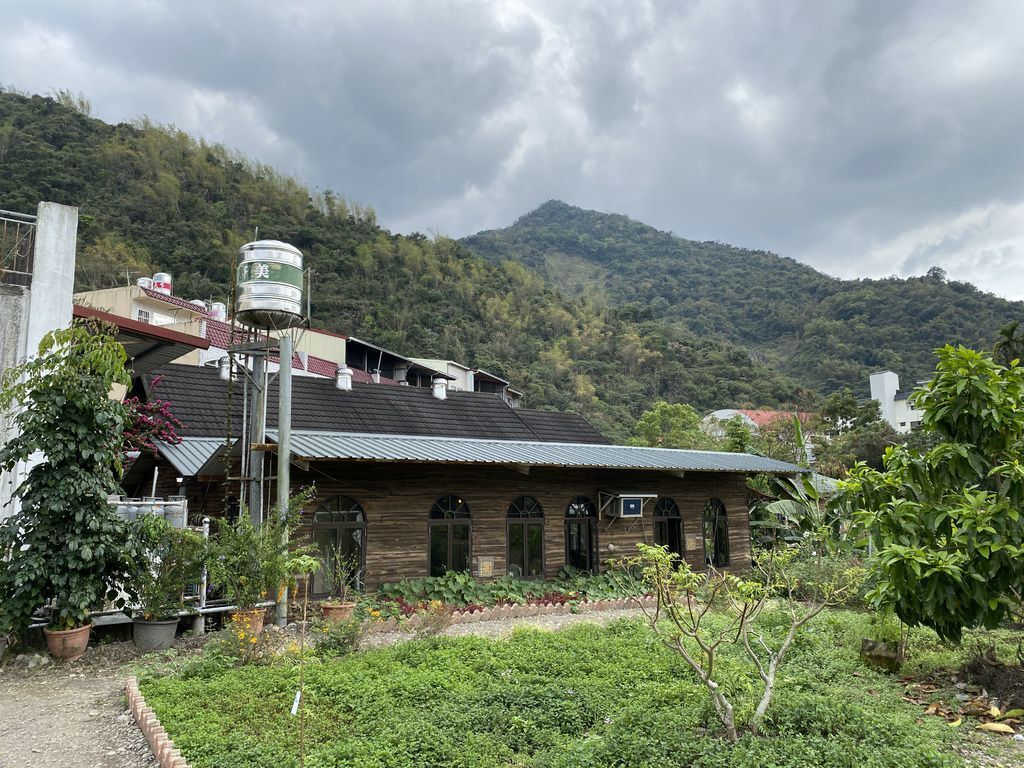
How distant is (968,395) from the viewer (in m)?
6.08

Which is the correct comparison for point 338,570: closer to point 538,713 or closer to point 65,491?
point 65,491

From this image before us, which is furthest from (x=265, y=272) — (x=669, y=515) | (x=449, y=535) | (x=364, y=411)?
(x=669, y=515)

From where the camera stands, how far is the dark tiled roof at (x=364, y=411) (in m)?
14.1

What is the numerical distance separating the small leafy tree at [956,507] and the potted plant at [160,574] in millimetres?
7522

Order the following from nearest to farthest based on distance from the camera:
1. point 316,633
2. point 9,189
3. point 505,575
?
1. point 316,633
2. point 505,575
3. point 9,189

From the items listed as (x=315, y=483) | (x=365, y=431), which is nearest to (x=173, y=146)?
(x=365, y=431)

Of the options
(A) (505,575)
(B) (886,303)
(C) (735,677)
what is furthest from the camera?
(B) (886,303)

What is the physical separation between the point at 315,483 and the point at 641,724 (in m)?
7.63

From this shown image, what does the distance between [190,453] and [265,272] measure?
3.55 meters

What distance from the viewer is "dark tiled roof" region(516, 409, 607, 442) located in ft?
73.8

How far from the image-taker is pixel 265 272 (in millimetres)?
9969

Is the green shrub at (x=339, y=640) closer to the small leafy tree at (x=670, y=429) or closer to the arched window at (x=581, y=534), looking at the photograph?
the arched window at (x=581, y=534)

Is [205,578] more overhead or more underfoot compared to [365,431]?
more underfoot

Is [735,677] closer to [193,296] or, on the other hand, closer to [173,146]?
[193,296]
